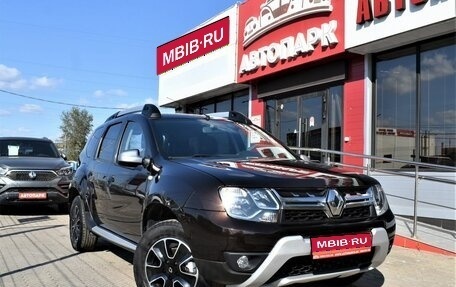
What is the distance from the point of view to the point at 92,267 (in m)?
6.30

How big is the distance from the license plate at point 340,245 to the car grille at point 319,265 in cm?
6

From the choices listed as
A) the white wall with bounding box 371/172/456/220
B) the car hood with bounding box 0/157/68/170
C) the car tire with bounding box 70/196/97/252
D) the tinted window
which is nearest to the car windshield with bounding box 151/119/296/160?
the tinted window

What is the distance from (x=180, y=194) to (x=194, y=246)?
47cm

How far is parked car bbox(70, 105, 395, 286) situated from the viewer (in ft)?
12.4

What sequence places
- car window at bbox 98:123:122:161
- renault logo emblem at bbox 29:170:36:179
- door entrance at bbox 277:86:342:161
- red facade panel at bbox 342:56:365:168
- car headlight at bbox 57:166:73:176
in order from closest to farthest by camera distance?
car window at bbox 98:123:122:161
red facade panel at bbox 342:56:365:168
renault logo emblem at bbox 29:170:36:179
car headlight at bbox 57:166:73:176
door entrance at bbox 277:86:342:161

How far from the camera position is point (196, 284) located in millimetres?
4027

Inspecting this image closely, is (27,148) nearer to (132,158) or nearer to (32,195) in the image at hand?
(32,195)

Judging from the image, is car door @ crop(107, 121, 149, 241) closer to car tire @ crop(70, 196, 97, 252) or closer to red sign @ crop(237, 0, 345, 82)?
car tire @ crop(70, 196, 97, 252)

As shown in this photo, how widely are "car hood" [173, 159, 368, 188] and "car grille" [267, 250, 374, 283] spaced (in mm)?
563

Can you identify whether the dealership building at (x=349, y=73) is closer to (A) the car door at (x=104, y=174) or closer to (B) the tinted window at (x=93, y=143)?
(A) the car door at (x=104, y=174)

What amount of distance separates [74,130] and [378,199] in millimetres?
87200

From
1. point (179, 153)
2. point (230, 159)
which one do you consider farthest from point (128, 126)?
point (230, 159)

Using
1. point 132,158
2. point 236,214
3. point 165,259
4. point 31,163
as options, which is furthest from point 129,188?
point 31,163

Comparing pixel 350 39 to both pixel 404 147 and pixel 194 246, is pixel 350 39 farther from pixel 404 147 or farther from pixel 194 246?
pixel 194 246
